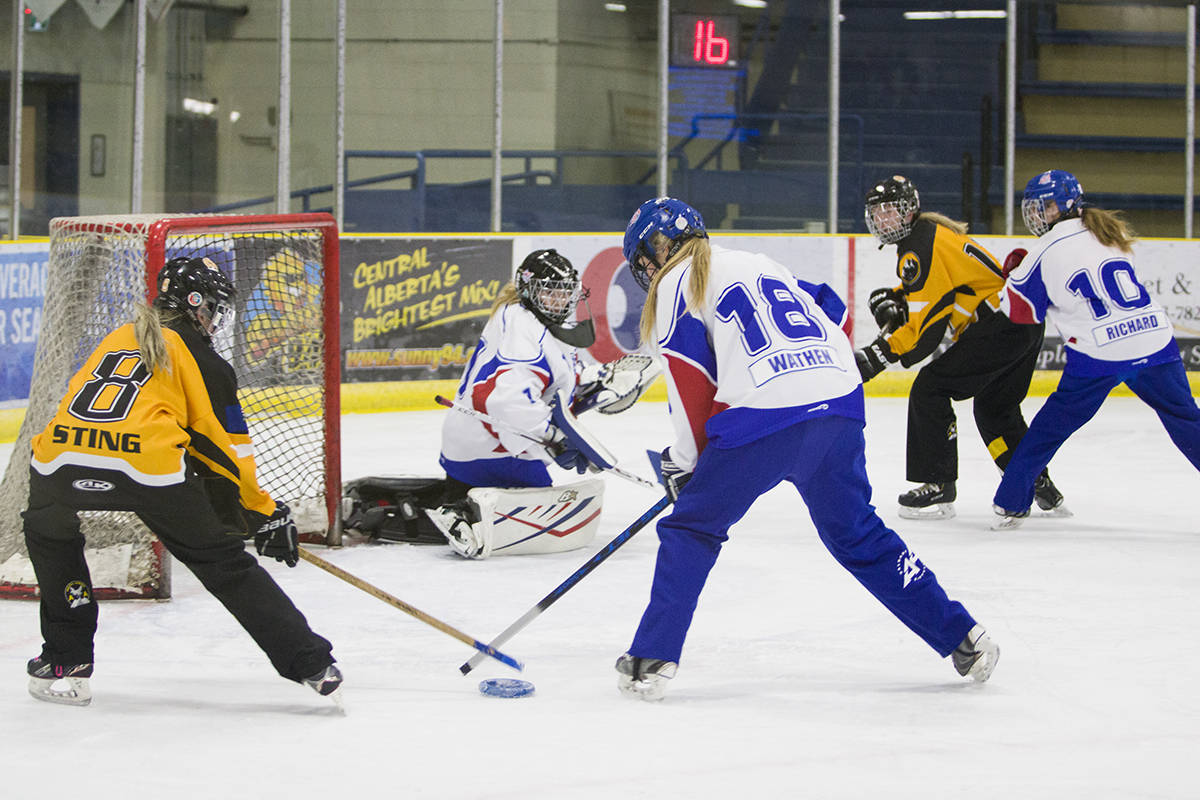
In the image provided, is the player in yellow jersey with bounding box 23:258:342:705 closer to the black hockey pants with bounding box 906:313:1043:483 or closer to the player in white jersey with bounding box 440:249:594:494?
the player in white jersey with bounding box 440:249:594:494

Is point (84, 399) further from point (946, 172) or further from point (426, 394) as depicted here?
point (946, 172)

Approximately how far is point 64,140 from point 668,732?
6096mm

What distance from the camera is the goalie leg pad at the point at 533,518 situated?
4211mm

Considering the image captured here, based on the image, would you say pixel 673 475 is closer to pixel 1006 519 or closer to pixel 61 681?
pixel 61 681

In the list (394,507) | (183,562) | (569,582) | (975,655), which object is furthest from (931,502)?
(183,562)

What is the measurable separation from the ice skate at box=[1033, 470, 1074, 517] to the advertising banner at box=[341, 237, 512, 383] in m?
3.82

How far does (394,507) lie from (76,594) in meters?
1.77

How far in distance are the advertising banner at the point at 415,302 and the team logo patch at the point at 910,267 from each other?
3666 mm

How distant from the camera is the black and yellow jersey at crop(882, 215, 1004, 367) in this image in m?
4.76

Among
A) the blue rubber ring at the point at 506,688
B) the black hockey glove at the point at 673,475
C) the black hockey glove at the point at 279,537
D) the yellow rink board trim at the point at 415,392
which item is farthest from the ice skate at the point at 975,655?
the yellow rink board trim at the point at 415,392

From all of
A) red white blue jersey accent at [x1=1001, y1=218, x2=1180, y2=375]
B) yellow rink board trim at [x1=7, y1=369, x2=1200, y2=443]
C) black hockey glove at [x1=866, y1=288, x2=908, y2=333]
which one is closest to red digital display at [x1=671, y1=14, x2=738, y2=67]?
yellow rink board trim at [x1=7, y1=369, x2=1200, y2=443]

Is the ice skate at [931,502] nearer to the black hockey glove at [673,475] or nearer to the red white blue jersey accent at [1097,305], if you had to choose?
the red white blue jersey accent at [1097,305]

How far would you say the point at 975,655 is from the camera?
2.92 metres

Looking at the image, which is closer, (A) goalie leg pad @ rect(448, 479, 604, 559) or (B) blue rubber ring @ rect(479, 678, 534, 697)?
(B) blue rubber ring @ rect(479, 678, 534, 697)
